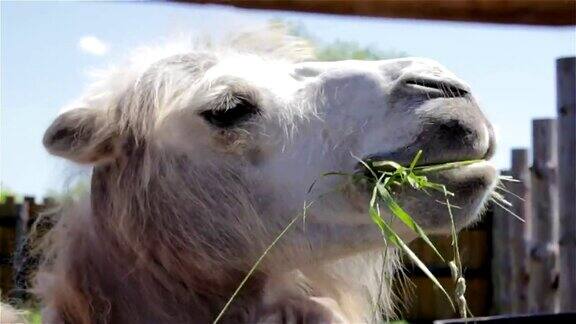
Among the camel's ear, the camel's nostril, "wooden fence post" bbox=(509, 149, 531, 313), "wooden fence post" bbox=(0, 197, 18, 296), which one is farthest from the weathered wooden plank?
"wooden fence post" bbox=(0, 197, 18, 296)

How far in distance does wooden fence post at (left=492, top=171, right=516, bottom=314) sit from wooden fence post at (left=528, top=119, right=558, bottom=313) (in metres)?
1.01

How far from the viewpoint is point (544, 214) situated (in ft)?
Answer: 18.1

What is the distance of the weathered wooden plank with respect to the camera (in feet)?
4.26

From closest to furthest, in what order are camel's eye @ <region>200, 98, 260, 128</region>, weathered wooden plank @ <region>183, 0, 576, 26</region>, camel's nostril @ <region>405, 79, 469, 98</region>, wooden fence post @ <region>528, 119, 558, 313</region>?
weathered wooden plank @ <region>183, 0, 576, 26</region> < camel's nostril @ <region>405, 79, 469, 98</region> < camel's eye @ <region>200, 98, 260, 128</region> < wooden fence post @ <region>528, 119, 558, 313</region>

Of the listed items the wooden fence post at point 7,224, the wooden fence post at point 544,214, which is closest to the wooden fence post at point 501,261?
the wooden fence post at point 544,214

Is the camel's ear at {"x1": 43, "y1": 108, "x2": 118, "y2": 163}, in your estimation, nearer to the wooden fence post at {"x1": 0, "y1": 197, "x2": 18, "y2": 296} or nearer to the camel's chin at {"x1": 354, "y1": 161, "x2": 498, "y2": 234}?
the camel's chin at {"x1": 354, "y1": 161, "x2": 498, "y2": 234}

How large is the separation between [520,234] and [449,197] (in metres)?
5.46

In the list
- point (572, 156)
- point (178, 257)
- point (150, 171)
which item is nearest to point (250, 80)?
point (150, 171)

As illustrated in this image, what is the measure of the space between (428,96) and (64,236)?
3.01 feet

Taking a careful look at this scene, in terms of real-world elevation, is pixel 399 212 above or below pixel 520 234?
above

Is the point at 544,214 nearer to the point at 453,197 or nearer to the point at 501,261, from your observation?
the point at 501,261

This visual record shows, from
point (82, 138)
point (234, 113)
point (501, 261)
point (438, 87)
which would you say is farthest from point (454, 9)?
point (501, 261)

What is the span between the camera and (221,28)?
2023 millimetres

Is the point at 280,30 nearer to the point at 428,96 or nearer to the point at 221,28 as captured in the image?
the point at 221,28
